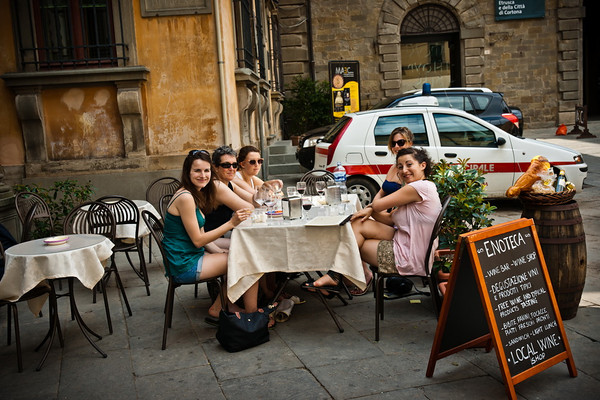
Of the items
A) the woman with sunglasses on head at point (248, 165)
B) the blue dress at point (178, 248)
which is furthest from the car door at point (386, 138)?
the blue dress at point (178, 248)

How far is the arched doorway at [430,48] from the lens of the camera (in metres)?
21.6

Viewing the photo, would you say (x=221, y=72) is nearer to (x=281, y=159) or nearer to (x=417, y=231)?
(x=281, y=159)

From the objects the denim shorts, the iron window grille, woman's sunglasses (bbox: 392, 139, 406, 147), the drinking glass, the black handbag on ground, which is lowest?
the black handbag on ground

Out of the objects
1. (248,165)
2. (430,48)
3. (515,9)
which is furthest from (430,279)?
(515,9)

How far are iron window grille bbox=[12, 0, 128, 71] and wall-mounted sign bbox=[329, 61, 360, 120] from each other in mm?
6373

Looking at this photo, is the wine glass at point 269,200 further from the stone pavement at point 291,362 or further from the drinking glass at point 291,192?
the stone pavement at point 291,362

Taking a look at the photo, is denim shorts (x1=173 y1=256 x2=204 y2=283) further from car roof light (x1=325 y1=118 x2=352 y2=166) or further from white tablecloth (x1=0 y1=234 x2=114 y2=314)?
car roof light (x1=325 y1=118 x2=352 y2=166)

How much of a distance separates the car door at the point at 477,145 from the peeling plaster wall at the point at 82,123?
4.97 meters

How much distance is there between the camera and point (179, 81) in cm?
905

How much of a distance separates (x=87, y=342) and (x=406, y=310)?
254 cm

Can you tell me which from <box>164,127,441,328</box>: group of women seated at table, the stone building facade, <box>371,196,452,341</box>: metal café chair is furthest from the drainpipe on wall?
the stone building facade

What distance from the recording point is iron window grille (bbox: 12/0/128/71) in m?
8.76

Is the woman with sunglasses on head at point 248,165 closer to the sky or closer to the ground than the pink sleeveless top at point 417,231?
closer to the sky

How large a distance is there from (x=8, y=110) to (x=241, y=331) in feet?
21.6
